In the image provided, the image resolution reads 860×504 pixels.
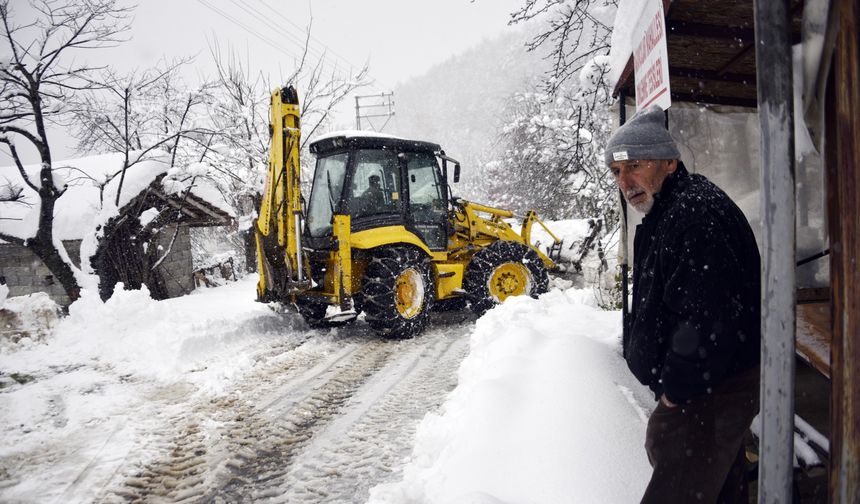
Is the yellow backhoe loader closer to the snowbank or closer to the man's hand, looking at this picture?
the snowbank

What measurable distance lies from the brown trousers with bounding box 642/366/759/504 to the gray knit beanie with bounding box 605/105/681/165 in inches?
31.9

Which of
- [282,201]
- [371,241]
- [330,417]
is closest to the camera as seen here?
[330,417]

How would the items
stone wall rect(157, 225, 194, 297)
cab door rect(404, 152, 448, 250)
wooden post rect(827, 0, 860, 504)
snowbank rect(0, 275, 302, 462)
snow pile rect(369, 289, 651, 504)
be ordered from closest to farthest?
wooden post rect(827, 0, 860, 504) → snow pile rect(369, 289, 651, 504) → snowbank rect(0, 275, 302, 462) → cab door rect(404, 152, 448, 250) → stone wall rect(157, 225, 194, 297)

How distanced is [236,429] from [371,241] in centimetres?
327

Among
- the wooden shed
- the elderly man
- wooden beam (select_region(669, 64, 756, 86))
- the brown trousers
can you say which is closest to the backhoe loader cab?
wooden beam (select_region(669, 64, 756, 86))

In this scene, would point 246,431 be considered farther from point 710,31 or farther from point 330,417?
point 710,31

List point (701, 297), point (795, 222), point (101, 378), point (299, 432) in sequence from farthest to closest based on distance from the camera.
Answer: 1. point (101, 378)
2. point (299, 432)
3. point (701, 297)
4. point (795, 222)

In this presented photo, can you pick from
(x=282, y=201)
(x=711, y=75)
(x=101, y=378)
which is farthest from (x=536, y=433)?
(x=282, y=201)

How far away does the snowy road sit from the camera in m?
2.96

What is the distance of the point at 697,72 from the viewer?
3.39 metres

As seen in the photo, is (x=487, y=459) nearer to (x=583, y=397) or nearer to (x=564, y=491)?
(x=564, y=491)

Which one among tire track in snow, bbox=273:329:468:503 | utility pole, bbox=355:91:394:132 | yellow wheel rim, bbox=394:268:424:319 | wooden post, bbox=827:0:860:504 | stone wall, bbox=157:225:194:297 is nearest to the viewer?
wooden post, bbox=827:0:860:504

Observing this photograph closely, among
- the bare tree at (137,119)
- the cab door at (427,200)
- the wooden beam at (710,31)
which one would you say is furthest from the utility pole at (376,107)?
the wooden beam at (710,31)

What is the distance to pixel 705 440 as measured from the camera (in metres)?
1.65
